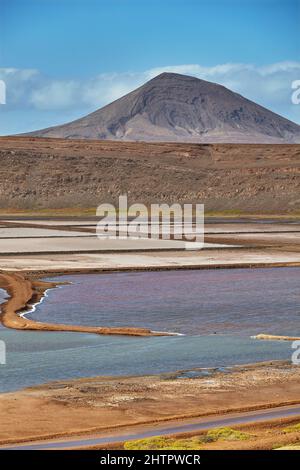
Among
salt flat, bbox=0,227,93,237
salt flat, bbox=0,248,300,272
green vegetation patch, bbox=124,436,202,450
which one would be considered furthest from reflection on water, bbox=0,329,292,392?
salt flat, bbox=0,227,93,237

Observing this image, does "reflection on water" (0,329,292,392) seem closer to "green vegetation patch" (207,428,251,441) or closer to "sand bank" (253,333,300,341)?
"sand bank" (253,333,300,341)

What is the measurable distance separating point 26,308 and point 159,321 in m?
4.94

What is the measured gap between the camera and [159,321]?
30.1 m

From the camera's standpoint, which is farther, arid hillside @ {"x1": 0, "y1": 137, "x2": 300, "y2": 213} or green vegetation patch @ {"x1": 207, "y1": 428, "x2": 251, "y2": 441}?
arid hillside @ {"x1": 0, "y1": 137, "x2": 300, "y2": 213}

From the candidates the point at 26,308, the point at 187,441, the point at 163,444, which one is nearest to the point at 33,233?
the point at 26,308

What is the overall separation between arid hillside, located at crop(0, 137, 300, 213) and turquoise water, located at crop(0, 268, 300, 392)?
297ft

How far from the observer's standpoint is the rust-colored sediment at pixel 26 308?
2772cm

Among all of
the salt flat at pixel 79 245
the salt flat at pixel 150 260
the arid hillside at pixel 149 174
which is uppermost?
the arid hillside at pixel 149 174

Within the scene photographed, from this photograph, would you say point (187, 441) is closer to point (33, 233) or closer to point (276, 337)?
point (276, 337)

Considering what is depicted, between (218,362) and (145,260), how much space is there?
2794 centimetres

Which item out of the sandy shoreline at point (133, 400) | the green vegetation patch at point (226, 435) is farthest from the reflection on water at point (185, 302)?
the green vegetation patch at point (226, 435)

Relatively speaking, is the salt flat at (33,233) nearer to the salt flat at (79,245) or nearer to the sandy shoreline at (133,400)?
the salt flat at (79,245)

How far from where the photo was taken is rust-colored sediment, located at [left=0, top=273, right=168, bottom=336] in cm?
2772

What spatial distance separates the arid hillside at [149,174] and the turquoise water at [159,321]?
90.6m
